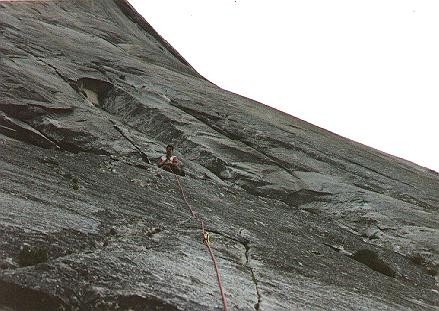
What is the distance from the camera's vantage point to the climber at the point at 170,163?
32.6 ft

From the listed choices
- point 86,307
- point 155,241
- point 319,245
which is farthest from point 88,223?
point 319,245

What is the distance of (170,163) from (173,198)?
142cm

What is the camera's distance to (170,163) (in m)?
9.93

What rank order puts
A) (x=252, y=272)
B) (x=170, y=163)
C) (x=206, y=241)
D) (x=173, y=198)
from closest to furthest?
(x=252, y=272) → (x=206, y=241) → (x=173, y=198) → (x=170, y=163)

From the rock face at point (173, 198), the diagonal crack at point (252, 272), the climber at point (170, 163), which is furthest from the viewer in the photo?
the climber at point (170, 163)

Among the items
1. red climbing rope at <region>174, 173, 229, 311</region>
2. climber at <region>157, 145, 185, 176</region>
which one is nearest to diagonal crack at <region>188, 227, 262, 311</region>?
red climbing rope at <region>174, 173, 229, 311</region>

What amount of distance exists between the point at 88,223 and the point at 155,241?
3.14ft

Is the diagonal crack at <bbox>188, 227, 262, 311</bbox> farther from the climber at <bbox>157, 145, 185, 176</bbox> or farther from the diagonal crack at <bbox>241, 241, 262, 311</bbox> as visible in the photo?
the climber at <bbox>157, 145, 185, 176</bbox>

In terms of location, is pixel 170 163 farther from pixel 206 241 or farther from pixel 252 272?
pixel 252 272

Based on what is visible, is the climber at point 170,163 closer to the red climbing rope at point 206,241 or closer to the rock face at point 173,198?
the rock face at point 173,198

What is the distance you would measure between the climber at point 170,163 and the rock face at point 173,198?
24 centimetres

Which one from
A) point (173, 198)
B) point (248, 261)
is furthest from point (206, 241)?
point (173, 198)

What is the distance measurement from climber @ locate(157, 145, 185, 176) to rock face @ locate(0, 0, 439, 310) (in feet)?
0.77

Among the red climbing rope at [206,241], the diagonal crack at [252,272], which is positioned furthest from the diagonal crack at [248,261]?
the red climbing rope at [206,241]
